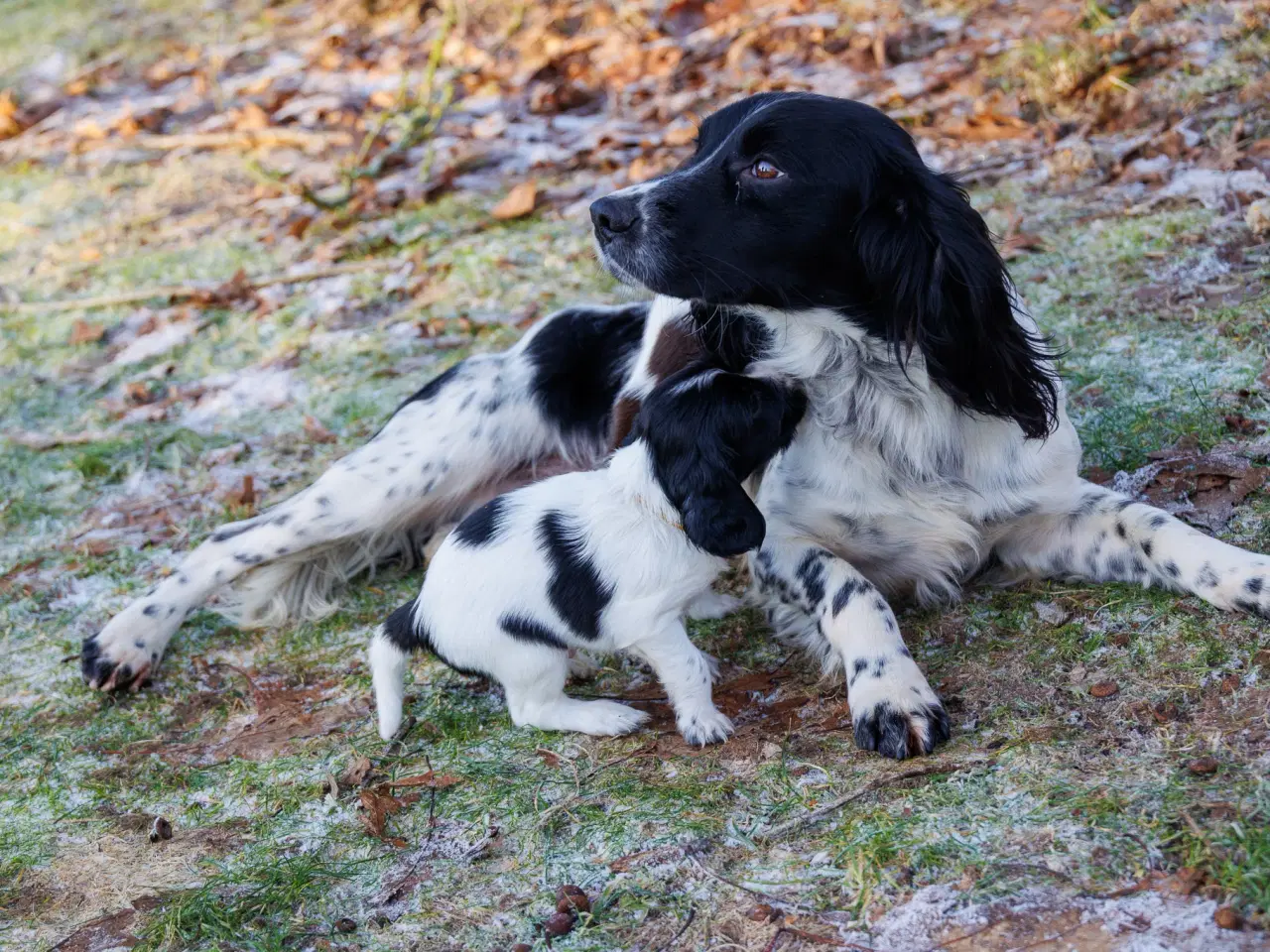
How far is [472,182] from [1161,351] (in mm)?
3914

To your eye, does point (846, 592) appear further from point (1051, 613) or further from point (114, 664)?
point (114, 664)

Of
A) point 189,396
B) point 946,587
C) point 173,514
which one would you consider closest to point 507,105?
point 189,396

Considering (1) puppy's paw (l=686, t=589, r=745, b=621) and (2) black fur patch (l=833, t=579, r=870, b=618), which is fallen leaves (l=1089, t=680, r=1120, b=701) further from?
(1) puppy's paw (l=686, t=589, r=745, b=621)

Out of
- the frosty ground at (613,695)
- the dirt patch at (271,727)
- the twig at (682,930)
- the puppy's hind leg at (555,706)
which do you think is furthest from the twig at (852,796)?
the dirt patch at (271,727)

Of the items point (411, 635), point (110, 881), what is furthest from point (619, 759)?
point (110, 881)

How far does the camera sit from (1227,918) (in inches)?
74.4

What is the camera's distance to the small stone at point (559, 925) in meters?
2.24

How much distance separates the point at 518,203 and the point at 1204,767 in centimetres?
456

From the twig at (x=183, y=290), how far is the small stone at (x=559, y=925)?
4.20 meters

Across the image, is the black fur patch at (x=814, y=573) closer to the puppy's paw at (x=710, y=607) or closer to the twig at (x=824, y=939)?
the puppy's paw at (x=710, y=607)

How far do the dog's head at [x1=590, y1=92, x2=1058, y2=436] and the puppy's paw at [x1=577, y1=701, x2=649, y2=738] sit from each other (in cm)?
100

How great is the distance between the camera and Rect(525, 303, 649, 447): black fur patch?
4023 millimetres

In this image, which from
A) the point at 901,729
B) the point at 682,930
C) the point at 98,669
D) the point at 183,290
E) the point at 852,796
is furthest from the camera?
the point at 183,290

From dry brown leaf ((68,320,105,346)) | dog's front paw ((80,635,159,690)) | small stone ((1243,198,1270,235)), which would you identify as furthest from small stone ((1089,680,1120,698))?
dry brown leaf ((68,320,105,346))
